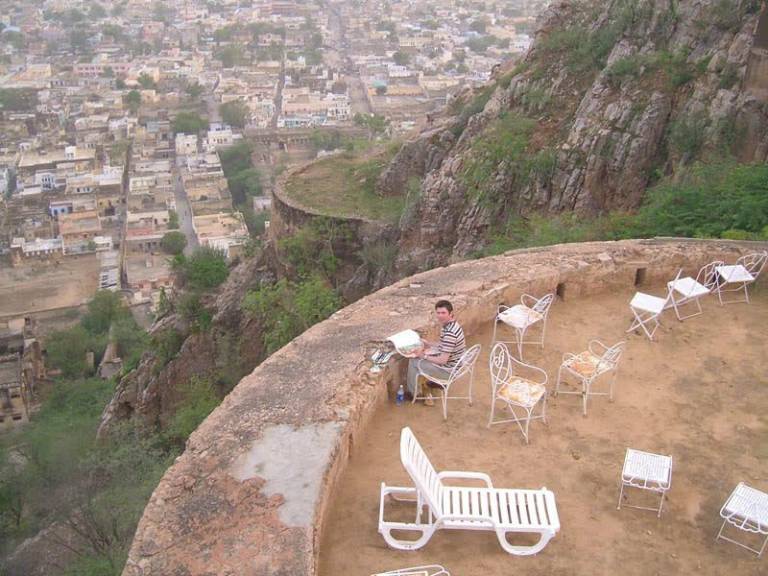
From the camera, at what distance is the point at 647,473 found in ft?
13.3

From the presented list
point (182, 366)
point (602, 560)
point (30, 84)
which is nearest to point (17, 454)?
point (182, 366)

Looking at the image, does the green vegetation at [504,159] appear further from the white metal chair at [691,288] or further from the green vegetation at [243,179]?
the green vegetation at [243,179]

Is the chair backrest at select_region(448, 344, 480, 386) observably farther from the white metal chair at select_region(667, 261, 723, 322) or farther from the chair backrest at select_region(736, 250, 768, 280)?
the chair backrest at select_region(736, 250, 768, 280)

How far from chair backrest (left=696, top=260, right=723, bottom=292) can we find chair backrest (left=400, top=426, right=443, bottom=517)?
355 cm

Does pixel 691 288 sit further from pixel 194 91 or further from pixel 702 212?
pixel 194 91

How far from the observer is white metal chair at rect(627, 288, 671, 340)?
18.8 ft

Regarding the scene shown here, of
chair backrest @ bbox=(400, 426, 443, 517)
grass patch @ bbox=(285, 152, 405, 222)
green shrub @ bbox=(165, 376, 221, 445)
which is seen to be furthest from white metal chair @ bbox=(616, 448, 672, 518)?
grass patch @ bbox=(285, 152, 405, 222)

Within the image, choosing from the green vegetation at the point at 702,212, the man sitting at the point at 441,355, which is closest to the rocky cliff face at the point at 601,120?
the green vegetation at the point at 702,212

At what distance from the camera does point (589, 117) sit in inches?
557

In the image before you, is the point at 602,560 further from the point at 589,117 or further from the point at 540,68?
the point at 540,68

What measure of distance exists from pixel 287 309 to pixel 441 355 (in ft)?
27.7

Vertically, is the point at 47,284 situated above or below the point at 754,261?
below

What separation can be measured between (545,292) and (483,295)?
0.69m

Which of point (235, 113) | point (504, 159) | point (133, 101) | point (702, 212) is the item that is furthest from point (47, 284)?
point (702, 212)
